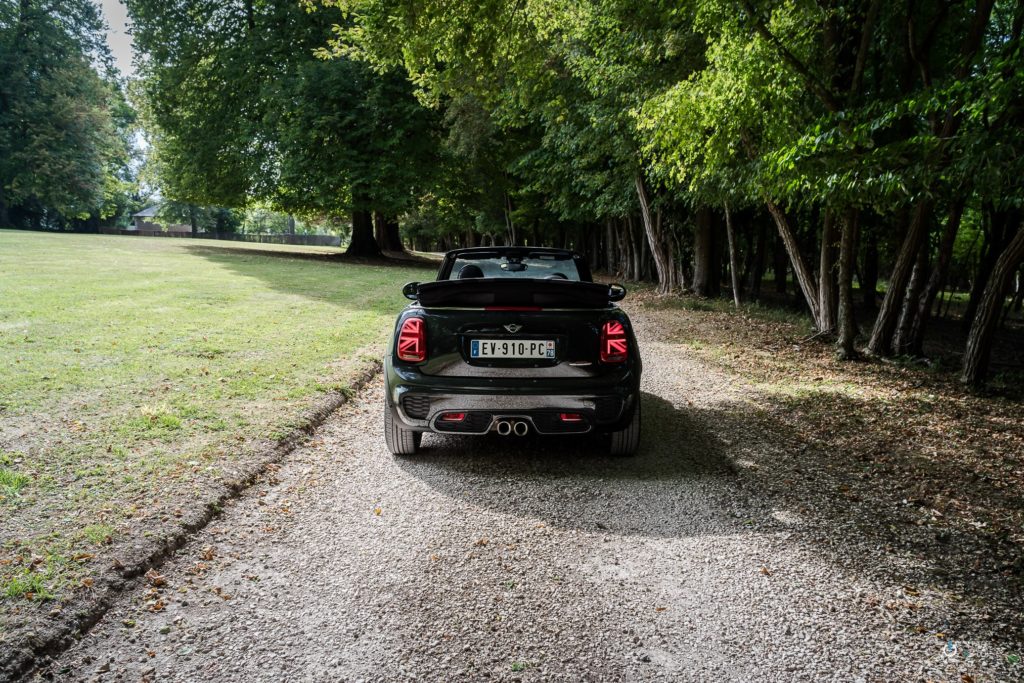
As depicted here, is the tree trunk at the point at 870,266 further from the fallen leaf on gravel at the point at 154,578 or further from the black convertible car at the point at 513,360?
the fallen leaf on gravel at the point at 154,578

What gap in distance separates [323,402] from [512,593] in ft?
12.8

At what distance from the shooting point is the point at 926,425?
5.97m

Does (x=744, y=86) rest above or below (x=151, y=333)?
above

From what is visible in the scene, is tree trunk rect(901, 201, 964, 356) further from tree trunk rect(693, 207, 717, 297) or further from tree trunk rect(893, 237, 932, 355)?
tree trunk rect(693, 207, 717, 297)

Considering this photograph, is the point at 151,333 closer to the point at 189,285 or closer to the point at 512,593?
the point at 189,285

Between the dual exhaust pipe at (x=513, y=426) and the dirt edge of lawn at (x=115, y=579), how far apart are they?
1774 mm

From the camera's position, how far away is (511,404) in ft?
13.5

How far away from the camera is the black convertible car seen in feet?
13.6

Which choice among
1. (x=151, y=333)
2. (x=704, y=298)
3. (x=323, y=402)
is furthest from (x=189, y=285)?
(x=704, y=298)

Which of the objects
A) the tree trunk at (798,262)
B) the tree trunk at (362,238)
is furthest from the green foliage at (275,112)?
the tree trunk at (798,262)

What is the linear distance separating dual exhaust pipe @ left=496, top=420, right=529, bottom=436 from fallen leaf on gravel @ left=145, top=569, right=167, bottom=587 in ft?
6.87

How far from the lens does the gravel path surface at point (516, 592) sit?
2344mm

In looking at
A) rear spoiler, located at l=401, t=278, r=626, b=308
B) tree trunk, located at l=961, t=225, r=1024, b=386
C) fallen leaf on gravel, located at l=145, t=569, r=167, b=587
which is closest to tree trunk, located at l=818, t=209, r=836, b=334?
tree trunk, located at l=961, t=225, r=1024, b=386

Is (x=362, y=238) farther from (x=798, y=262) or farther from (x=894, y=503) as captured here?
(x=894, y=503)
